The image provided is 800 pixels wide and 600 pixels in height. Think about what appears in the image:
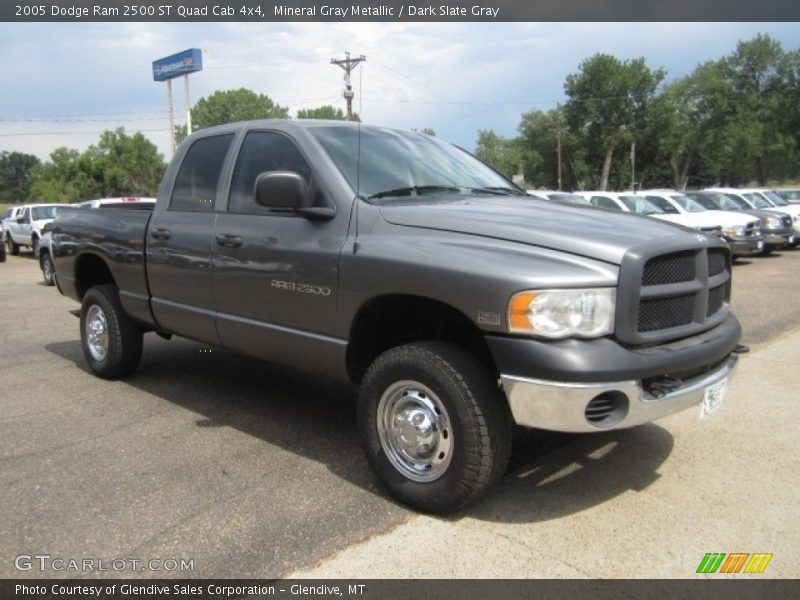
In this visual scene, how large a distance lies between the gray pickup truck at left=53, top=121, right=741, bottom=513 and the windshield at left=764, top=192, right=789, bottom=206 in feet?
65.8

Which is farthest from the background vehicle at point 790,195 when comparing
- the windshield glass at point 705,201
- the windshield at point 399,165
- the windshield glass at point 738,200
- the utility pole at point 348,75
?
the windshield at point 399,165

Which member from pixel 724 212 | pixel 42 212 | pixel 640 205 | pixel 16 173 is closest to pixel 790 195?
pixel 724 212

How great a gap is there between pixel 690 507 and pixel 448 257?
174 cm

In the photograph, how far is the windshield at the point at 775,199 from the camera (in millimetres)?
21045

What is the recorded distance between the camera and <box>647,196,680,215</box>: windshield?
1620 centimetres

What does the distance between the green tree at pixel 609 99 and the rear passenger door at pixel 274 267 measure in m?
71.6

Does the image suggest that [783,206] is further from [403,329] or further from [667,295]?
[403,329]

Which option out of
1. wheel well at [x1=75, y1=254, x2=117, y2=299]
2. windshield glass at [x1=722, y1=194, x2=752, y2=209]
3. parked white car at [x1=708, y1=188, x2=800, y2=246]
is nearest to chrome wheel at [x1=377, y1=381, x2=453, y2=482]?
wheel well at [x1=75, y1=254, x2=117, y2=299]

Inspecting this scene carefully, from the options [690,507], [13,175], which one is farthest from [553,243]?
[13,175]

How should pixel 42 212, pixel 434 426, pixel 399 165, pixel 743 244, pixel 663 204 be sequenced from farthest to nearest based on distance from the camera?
1. pixel 42 212
2. pixel 663 204
3. pixel 743 244
4. pixel 399 165
5. pixel 434 426

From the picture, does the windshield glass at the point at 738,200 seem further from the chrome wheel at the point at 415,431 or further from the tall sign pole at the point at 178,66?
the tall sign pole at the point at 178,66

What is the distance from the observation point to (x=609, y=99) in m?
70.6

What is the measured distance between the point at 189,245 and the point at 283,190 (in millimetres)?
1302

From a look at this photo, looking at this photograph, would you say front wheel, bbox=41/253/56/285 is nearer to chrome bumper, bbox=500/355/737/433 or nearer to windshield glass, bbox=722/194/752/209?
chrome bumper, bbox=500/355/737/433
